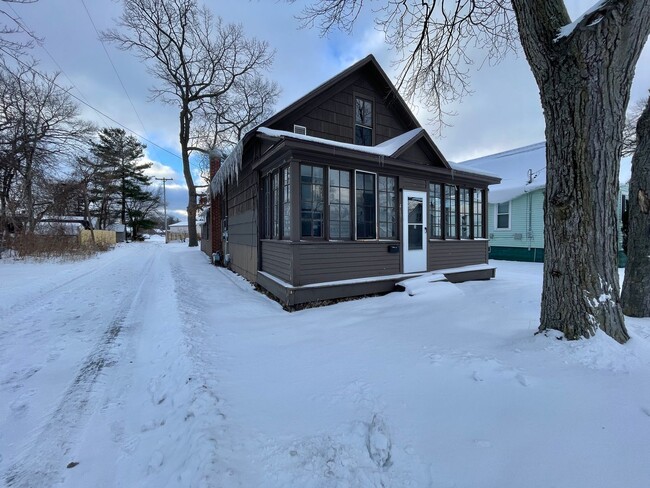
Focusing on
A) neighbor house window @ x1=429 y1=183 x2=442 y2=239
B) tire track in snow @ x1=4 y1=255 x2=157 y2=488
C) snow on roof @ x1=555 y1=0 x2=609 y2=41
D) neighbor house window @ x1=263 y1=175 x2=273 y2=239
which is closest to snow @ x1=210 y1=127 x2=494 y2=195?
neighbor house window @ x1=429 y1=183 x2=442 y2=239

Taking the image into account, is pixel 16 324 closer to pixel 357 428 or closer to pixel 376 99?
pixel 357 428

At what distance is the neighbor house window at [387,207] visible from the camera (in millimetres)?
7227

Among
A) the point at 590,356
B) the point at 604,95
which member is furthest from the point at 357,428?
the point at 604,95

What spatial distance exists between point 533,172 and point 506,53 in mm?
10899

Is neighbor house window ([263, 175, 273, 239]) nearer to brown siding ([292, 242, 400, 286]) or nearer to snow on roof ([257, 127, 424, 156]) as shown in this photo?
snow on roof ([257, 127, 424, 156])

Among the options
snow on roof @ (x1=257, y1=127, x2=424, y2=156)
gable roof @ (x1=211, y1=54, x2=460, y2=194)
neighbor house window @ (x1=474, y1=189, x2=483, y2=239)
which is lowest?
neighbor house window @ (x1=474, y1=189, x2=483, y2=239)

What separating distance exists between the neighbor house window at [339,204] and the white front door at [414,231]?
5.19 feet

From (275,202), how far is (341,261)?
211 centimetres

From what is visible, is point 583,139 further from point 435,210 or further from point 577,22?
point 435,210

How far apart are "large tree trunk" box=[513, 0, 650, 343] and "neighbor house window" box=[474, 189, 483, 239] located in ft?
20.7

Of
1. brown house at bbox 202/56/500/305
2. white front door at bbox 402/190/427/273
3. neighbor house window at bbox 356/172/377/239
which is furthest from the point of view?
white front door at bbox 402/190/427/273

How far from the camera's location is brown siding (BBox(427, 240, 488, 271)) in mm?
8094

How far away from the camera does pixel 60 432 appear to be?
2311 millimetres

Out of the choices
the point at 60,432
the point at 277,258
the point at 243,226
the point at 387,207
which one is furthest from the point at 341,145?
the point at 60,432
